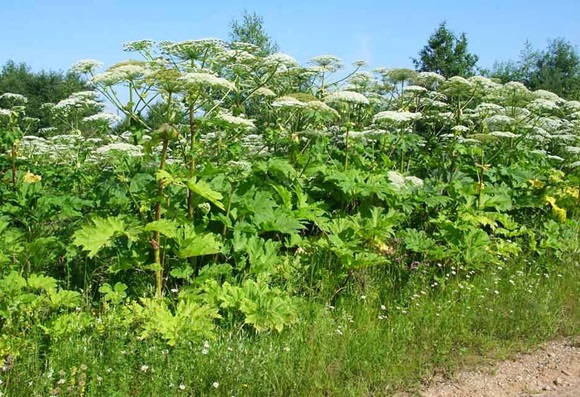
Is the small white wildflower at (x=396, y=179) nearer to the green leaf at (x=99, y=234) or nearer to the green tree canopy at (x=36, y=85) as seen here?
the green leaf at (x=99, y=234)

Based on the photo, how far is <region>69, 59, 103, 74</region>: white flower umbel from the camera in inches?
223

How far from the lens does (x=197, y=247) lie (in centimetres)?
468

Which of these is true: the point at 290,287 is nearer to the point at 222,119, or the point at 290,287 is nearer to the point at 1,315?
the point at 222,119

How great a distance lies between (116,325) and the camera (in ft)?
13.8

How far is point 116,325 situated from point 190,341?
500 millimetres

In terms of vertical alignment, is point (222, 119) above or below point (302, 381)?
above

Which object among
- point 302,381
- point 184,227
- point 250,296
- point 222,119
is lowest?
point 302,381

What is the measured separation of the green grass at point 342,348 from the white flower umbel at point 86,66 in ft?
8.39

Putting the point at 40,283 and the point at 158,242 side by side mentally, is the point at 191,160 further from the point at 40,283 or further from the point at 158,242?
the point at 40,283

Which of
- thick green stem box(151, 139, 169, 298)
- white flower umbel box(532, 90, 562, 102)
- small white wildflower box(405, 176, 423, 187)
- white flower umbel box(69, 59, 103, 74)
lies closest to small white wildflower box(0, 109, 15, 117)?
white flower umbel box(69, 59, 103, 74)

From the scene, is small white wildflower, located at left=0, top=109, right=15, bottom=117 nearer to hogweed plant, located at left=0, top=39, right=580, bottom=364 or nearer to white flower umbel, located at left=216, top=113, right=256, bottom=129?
hogweed plant, located at left=0, top=39, right=580, bottom=364

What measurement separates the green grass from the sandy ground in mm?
116

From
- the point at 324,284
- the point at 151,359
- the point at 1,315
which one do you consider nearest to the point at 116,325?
the point at 151,359

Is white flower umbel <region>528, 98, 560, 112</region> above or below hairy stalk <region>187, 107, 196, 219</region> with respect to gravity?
above
